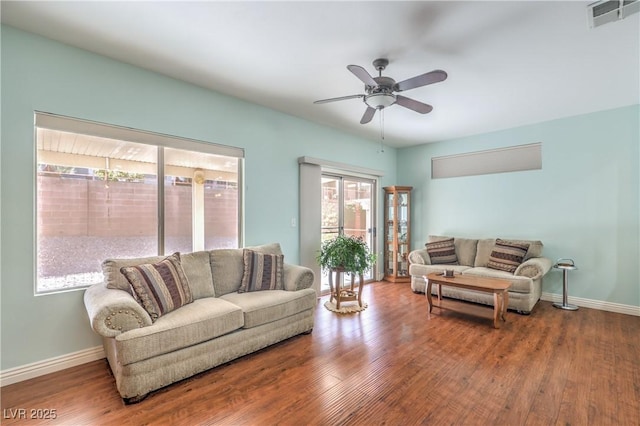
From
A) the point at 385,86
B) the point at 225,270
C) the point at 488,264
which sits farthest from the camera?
the point at 488,264

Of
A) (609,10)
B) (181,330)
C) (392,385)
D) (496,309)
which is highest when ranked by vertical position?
(609,10)

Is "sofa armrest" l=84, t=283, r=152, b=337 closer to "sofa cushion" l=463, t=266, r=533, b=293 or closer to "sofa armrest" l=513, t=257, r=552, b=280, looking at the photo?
"sofa cushion" l=463, t=266, r=533, b=293

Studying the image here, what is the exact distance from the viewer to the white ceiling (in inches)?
82.3

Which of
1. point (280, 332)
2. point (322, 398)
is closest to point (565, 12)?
point (322, 398)

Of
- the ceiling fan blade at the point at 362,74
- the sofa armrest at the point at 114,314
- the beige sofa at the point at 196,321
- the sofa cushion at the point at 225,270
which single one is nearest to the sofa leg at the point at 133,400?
the beige sofa at the point at 196,321

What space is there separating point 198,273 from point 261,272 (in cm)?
64

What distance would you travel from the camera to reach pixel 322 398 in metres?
Answer: 2.10

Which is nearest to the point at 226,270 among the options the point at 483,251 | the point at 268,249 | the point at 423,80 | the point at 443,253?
the point at 268,249

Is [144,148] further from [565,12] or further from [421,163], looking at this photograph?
[421,163]

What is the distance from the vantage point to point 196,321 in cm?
236

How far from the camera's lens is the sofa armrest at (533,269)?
12.6 ft

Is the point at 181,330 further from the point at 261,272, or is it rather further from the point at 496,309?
the point at 496,309

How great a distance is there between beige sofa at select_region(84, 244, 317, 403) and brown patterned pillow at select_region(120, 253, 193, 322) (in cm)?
6

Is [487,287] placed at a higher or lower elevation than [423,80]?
lower
